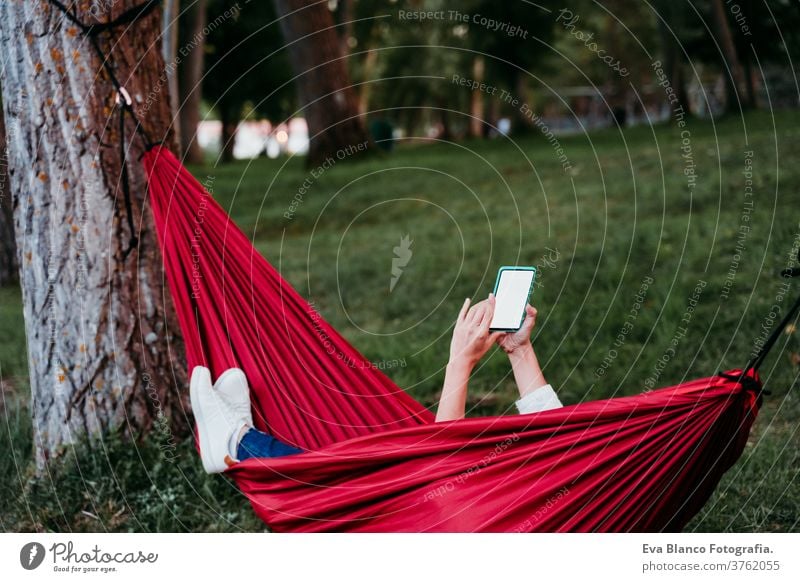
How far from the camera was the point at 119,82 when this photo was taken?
293 centimetres

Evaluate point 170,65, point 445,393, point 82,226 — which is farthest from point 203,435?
point 170,65

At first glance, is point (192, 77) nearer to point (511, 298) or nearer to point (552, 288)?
point (552, 288)

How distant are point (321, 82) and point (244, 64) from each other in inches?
424

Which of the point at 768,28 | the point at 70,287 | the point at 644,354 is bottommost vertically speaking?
the point at 644,354

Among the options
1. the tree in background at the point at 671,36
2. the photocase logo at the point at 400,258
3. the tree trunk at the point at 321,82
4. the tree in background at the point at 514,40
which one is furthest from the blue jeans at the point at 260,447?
the tree in background at the point at 514,40

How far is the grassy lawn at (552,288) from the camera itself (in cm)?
294

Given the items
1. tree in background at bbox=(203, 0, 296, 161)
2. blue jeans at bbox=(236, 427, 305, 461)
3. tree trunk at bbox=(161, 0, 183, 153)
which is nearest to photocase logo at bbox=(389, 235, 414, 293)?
tree trunk at bbox=(161, 0, 183, 153)

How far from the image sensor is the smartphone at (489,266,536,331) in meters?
2.33

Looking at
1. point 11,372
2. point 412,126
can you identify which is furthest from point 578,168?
point 412,126

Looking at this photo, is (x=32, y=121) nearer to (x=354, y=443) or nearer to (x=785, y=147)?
(x=354, y=443)

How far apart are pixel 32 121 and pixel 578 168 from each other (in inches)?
244

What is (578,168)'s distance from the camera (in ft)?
27.2

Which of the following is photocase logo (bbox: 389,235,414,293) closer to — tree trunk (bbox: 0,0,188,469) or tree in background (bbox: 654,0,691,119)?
tree trunk (bbox: 0,0,188,469)
